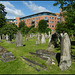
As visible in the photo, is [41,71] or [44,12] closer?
[41,71]

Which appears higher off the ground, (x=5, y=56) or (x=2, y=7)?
(x=2, y=7)

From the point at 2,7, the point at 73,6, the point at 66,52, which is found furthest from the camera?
the point at 2,7

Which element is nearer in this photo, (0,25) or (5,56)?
(5,56)

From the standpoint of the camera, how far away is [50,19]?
73.3m

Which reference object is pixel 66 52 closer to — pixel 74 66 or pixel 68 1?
pixel 74 66

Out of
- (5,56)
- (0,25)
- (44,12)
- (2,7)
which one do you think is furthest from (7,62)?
(44,12)

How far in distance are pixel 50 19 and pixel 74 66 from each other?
70.3 metres

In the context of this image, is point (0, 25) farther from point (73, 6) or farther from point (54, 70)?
point (54, 70)

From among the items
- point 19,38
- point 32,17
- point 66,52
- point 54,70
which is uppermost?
point 32,17

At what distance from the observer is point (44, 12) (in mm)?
72125

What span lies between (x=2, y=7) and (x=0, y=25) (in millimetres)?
11555

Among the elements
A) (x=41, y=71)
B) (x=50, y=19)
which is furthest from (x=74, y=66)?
(x=50, y=19)

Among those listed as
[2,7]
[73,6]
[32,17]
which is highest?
[32,17]

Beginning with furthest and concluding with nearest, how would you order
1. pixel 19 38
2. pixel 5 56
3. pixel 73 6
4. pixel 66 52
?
pixel 19 38, pixel 73 6, pixel 5 56, pixel 66 52
